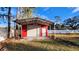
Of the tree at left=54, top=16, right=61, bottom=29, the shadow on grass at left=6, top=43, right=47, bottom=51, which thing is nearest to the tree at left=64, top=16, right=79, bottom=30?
the tree at left=54, top=16, right=61, bottom=29

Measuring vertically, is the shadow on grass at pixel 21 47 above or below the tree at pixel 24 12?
below

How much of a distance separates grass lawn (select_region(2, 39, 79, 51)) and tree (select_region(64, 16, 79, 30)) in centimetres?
16

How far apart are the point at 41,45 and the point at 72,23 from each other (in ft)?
1.45

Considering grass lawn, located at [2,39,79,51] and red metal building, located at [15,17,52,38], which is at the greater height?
red metal building, located at [15,17,52,38]

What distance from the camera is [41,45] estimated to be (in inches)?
104

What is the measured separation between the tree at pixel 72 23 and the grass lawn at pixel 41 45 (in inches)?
6.4

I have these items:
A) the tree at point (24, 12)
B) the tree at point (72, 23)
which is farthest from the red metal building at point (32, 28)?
the tree at point (72, 23)

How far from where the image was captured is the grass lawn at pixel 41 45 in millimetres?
2621

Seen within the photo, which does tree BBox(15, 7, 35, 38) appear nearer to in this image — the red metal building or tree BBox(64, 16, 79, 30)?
the red metal building

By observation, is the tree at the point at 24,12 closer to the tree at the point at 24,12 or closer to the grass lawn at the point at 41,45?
the tree at the point at 24,12

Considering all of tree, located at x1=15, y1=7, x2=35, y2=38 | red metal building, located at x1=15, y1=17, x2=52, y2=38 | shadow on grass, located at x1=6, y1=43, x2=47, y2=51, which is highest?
tree, located at x1=15, y1=7, x2=35, y2=38

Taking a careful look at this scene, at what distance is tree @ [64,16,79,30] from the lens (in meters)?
2.61
